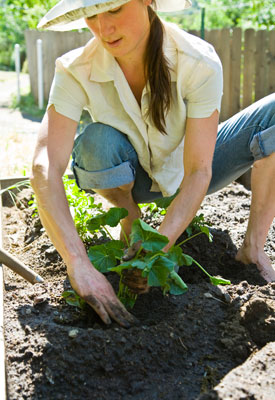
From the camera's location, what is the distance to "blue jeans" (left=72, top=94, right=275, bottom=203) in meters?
2.50

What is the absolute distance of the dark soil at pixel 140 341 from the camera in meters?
1.78

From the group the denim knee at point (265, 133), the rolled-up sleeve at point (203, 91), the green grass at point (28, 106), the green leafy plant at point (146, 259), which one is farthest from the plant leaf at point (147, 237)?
the green grass at point (28, 106)

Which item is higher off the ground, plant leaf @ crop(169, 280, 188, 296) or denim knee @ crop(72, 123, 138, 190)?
denim knee @ crop(72, 123, 138, 190)

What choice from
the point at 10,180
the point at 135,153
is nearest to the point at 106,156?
the point at 135,153

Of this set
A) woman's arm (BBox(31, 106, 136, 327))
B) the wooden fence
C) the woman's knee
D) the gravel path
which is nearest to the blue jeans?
the woman's knee

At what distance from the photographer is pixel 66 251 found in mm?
2041

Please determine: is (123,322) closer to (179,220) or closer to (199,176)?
(179,220)

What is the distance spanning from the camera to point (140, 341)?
1884 millimetres

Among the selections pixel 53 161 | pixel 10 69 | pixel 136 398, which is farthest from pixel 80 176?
pixel 10 69

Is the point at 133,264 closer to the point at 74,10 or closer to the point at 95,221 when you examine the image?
the point at 95,221

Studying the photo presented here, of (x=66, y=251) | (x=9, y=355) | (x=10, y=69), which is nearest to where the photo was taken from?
(x=9, y=355)

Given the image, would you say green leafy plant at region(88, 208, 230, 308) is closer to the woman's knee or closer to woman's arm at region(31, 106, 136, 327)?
woman's arm at region(31, 106, 136, 327)

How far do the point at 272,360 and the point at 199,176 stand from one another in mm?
759

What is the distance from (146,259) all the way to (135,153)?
0.80 metres
